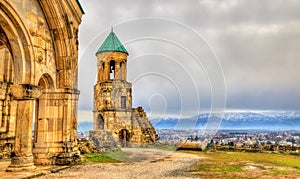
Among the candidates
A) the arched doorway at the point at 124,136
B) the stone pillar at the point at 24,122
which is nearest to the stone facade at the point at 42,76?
the stone pillar at the point at 24,122

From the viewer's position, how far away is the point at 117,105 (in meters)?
31.6

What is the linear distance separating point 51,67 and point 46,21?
5.93ft

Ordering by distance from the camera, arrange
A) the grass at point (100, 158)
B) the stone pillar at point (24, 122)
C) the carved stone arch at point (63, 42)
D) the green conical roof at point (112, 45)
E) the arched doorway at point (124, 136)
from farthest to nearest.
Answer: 1. the green conical roof at point (112, 45)
2. the arched doorway at point (124, 136)
3. the grass at point (100, 158)
4. the carved stone arch at point (63, 42)
5. the stone pillar at point (24, 122)

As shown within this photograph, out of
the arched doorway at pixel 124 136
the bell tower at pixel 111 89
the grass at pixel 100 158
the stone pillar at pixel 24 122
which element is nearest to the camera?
the stone pillar at pixel 24 122

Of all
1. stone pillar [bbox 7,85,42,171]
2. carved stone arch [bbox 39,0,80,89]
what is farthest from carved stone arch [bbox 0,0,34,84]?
carved stone arch [bbox 39,0,80,89]

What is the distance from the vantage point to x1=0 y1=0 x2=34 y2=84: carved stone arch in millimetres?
9227

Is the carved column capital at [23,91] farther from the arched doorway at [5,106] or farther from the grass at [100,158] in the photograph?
the arched doorway at [5,106]

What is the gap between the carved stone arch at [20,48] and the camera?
923 centimetres

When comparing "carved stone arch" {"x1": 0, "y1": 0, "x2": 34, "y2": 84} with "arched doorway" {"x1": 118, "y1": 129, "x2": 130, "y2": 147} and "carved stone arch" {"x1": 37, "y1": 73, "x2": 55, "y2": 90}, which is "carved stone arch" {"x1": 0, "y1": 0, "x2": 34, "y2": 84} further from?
"arched doorway" {"x1": 118, "y1": 129, "x2": 130, "y2": 147}

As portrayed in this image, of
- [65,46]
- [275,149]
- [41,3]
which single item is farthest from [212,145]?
[41,3]

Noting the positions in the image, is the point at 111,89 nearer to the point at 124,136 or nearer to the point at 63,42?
the point at 124,136

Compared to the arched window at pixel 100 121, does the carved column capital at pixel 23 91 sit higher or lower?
higher

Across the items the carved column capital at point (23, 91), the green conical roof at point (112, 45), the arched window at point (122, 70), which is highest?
the green conical roof at point (112, 45)

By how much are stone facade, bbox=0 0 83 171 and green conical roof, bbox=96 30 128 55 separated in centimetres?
2059
